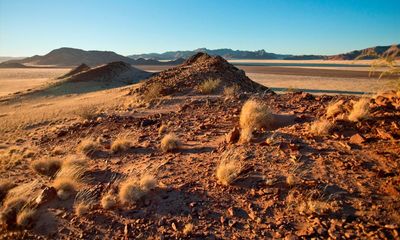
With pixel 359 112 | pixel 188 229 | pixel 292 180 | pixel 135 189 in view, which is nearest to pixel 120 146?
pixel 135 189

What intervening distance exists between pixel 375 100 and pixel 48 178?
23.3ft

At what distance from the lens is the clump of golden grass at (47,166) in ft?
26.4

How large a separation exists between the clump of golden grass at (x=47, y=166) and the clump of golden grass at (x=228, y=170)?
13.0 feet

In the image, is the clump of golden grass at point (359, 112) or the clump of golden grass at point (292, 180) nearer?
the clump of golden grass at point (292, 180)

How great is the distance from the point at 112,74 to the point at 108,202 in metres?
31.4

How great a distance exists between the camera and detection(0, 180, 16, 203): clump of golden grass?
7.06 m

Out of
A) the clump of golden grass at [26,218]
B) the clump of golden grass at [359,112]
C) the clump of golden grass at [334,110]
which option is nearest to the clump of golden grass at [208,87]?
the clump of golden grass at [334,110]

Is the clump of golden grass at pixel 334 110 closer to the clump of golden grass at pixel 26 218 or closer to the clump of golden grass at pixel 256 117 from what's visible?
the clump of golden grass at pixel 256 117

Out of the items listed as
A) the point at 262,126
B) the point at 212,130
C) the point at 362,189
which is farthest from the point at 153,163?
the point at 362,189

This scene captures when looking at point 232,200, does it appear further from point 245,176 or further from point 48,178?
point 48,178

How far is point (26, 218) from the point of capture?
578 cm

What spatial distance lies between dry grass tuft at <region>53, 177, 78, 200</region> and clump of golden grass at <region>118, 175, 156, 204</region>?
1.07m

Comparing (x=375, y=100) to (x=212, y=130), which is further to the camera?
(x=212, y=130)

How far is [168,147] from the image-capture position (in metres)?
7.75
